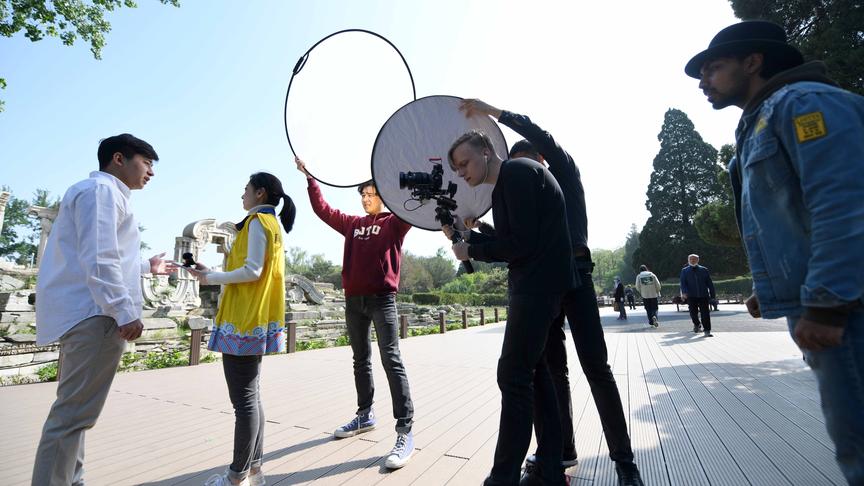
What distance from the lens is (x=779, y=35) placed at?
4.86ft

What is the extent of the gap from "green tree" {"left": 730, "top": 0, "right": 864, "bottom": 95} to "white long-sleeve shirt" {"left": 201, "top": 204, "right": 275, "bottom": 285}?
32.3ft

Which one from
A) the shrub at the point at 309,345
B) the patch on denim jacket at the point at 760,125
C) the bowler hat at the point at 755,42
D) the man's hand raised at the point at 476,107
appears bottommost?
the shrub at the point at 309,345

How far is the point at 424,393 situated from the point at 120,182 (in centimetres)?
375

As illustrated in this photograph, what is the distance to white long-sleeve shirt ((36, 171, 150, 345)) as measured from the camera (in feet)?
6.11

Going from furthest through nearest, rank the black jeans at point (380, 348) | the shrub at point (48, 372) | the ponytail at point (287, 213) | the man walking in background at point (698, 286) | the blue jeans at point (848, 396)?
the man walking in background at point (698, 286) < the shrub at point (48, 372) < the black jeans at point (380, 348) < the ponytail at point (287, 213) < the blue jeans at point (848, 396)

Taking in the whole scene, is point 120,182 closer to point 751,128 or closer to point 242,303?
point 242,303

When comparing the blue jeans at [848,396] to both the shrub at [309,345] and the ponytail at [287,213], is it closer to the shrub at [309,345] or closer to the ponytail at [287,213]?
the ponytail at [287,213]

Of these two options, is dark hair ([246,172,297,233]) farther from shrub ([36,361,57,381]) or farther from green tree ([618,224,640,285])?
green tree ([618,224,640,285])

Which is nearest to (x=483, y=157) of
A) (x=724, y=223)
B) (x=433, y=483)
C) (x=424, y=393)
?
(x=433, y=483)

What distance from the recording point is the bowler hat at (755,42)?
1453 millimetres

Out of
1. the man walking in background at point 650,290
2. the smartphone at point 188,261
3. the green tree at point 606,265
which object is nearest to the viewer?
the smartphone at point 188,261

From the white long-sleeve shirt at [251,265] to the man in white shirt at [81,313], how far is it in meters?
0.39

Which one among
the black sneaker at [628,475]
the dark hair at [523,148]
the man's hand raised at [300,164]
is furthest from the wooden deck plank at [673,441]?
the man's hand raised at [300,164]

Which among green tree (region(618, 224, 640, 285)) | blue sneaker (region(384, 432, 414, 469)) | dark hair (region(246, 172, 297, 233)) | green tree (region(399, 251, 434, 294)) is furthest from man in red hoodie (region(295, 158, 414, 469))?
green tree (region(618, 224, 640, 285))
